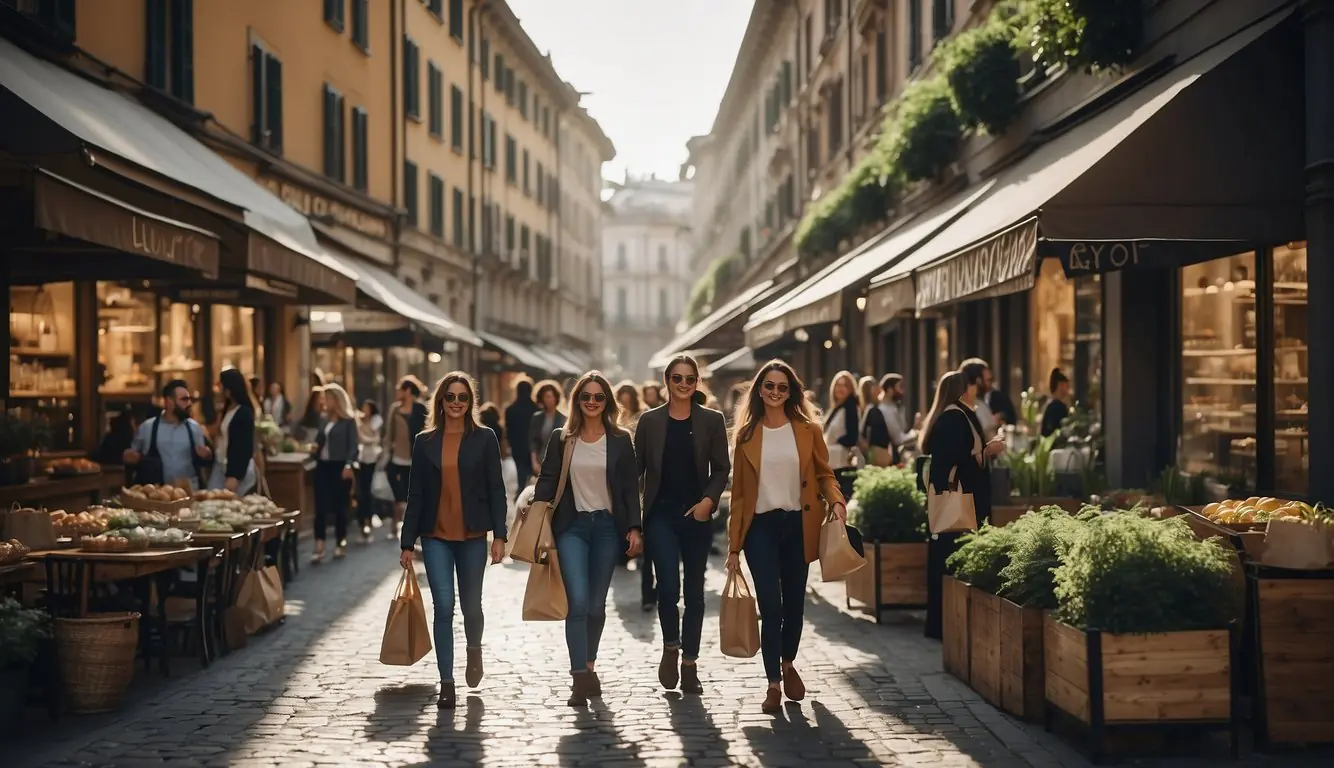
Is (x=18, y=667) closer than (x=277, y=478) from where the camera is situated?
Yes

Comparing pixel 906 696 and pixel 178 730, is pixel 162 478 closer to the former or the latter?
pixel 178 730

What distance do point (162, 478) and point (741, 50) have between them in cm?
3871

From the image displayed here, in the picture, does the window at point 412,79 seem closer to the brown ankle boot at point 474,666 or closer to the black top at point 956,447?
the black top at point 956,447

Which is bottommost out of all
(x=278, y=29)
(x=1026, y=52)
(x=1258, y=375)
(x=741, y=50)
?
→ (x=1258, y=375)

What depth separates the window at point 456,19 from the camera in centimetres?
3859

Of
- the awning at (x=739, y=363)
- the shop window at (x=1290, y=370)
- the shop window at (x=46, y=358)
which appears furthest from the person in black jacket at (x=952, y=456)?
the awning at (x=739, y=363)

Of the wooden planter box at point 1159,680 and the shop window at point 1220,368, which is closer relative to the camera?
the wooden planter box at point 1159,680

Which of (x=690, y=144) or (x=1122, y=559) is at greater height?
(x=690, y=144)

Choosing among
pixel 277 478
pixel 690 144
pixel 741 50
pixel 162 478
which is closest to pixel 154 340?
pixel 277 478

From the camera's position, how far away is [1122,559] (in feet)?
22.9

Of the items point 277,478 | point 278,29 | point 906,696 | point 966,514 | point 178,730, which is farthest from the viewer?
point 278,29

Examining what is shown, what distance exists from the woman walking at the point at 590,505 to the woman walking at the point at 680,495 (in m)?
0.16

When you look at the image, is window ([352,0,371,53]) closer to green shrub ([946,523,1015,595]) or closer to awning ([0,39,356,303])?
awning ([0,39,356,303])

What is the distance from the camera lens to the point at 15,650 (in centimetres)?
775
